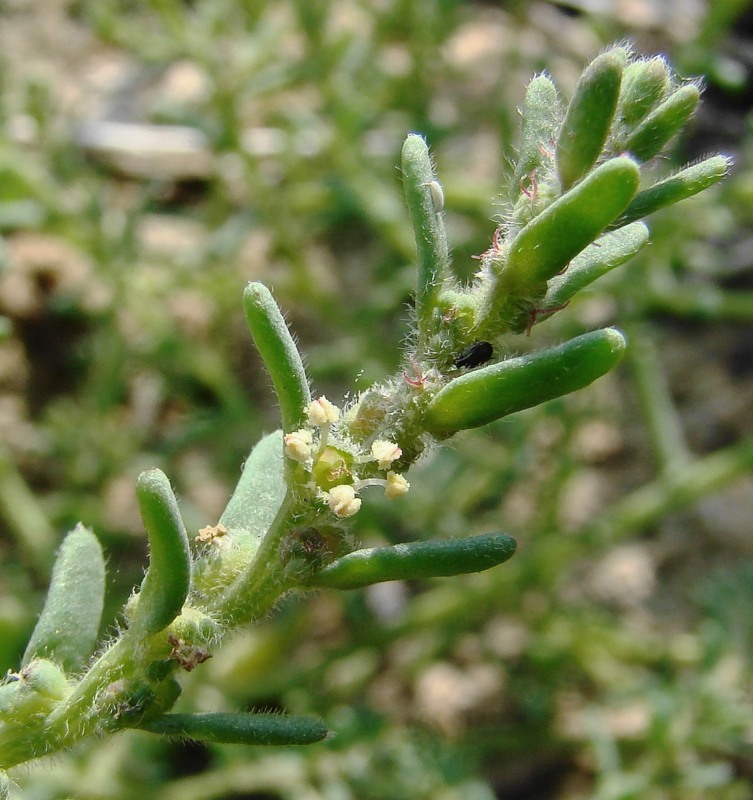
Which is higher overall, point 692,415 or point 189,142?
point 189,142

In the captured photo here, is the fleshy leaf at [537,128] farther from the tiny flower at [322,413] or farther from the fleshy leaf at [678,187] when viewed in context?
the tiny flower at [322,413]

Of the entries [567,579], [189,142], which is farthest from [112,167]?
[567,579]

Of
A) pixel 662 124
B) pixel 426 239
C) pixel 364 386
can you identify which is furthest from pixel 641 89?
pixel 364 386

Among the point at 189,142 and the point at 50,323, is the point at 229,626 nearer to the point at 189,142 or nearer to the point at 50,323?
the point at 50,323

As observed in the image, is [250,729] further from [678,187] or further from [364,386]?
[364,386]

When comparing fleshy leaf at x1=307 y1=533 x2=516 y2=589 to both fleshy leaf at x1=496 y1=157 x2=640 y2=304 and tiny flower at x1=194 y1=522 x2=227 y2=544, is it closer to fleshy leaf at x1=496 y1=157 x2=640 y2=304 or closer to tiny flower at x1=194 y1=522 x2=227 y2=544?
tiny flower at x1=194 y1=522 x2=227 y2=544

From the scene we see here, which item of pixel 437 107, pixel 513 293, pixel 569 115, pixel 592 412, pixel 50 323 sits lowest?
pixel 513 293
